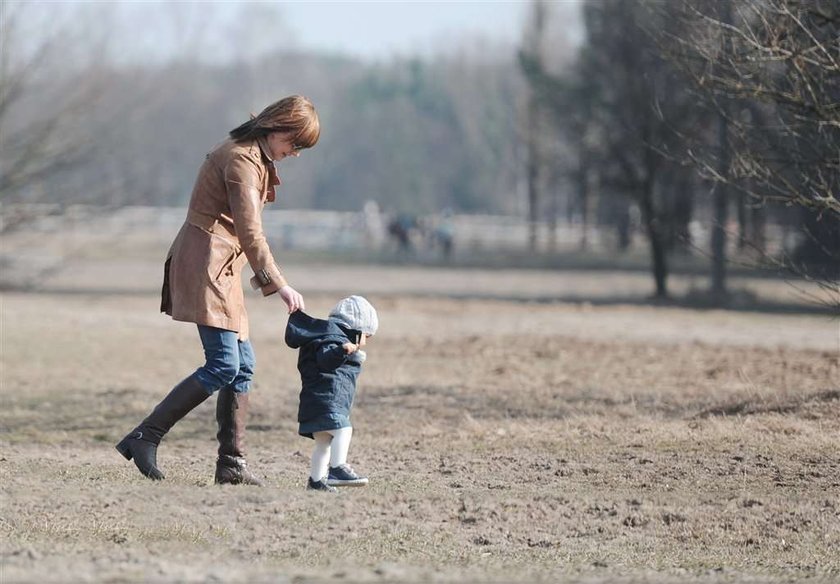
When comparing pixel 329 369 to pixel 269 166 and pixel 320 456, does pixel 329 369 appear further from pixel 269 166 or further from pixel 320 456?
pixel 269 166

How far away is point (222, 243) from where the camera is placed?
808 centimetres

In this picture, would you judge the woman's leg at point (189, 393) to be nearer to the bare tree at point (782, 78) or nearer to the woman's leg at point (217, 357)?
the woman's leg at point (217, 357)

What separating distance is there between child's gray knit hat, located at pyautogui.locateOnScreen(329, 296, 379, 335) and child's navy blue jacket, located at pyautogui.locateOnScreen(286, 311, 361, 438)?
0.20ft

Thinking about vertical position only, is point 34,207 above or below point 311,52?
below

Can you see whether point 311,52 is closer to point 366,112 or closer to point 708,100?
point 366,112

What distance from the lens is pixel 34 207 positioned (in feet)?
100

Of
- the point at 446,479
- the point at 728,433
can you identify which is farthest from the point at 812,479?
the point at 446,479

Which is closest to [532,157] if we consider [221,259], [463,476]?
[463,476]

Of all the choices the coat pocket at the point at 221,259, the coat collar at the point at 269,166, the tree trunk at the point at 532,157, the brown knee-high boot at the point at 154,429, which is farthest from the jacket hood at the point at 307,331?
the tree trunk at the point at 532,157

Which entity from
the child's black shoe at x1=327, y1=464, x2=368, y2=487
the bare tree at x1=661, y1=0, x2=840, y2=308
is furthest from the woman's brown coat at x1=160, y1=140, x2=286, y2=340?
the bare tree at x1=661, y1=0, x2=840, y2=308

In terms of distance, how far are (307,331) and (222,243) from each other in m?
0.71

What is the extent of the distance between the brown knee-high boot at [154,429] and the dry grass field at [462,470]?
194 mm

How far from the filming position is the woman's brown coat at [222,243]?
793 cm

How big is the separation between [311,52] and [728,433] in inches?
5221
